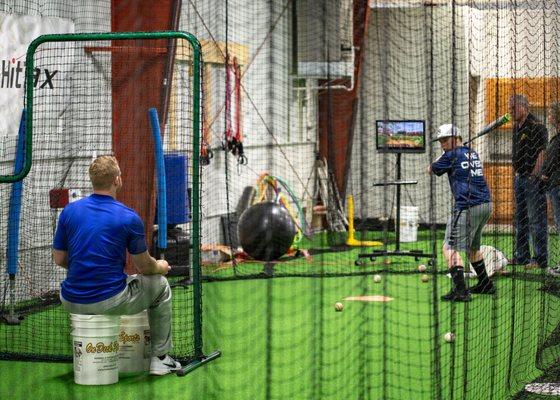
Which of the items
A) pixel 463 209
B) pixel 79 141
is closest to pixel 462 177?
pixel 463 209

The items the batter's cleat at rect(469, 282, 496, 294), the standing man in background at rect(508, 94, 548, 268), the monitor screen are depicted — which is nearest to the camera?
the batter's cleat at rect(469, 282, 496, 294)

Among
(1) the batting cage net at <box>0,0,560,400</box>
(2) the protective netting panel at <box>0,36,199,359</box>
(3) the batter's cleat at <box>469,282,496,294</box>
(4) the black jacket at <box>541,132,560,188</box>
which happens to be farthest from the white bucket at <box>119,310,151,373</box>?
(4) the black jacket at <box>541,132,560,188</box>

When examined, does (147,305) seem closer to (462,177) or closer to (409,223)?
(462,177)

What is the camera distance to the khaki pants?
627 cm

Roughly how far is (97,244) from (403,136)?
23.5 ft

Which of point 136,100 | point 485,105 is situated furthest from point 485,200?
point 485,105

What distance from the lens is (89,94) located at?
9.30 metres

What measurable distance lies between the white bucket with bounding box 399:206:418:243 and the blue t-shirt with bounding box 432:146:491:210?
5.47 metres

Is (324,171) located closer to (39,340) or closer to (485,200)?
(485,200)

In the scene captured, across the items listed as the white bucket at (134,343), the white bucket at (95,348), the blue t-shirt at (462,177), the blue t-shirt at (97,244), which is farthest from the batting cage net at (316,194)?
the white bucket at (95,348)

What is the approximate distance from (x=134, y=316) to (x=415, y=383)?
1794 millimetres

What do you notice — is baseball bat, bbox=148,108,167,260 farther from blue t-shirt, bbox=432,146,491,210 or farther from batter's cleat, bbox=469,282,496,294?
batter's cleat, bbox=469,282,496,294

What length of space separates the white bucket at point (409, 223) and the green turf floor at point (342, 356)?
16.4 feet

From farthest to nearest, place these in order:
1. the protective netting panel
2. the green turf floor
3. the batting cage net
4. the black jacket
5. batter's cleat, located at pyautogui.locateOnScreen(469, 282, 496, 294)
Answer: the black jacket
batter's cleat, located at pyautogui.locateOnScreen(469, 282, 496, 294)
the protective netting panel
the batting cage net
the green turf floor
